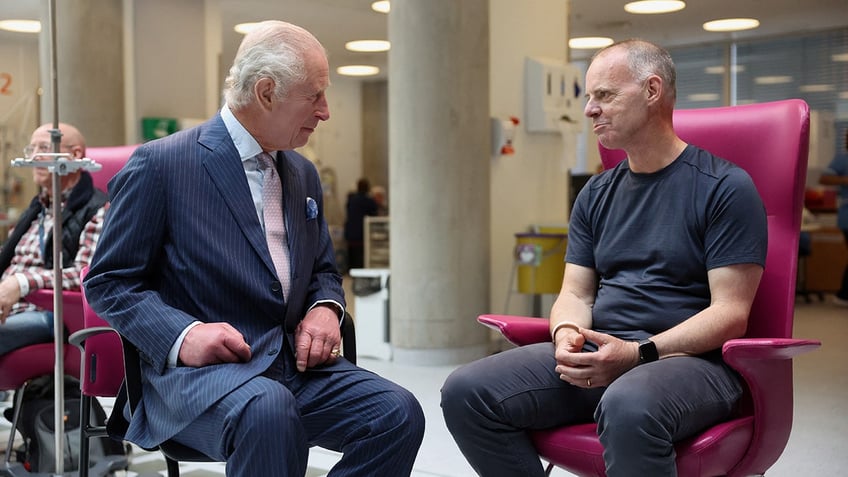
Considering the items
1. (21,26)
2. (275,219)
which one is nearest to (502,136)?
(275,219)

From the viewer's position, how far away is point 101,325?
2510mm

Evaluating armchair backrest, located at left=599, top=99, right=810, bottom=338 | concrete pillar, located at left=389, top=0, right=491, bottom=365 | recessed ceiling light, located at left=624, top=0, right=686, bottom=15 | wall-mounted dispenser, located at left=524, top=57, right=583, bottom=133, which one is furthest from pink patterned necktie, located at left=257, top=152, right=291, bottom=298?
recessed ceiling light, located at left=624, top=0, right=686, bottom=15

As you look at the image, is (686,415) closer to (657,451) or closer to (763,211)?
(657,451)

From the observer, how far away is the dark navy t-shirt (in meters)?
2.27

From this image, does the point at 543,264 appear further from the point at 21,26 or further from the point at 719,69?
the point at 719,69

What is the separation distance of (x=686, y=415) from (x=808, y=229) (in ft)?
25.3

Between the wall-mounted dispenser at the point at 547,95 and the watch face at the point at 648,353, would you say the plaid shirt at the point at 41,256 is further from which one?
the wall-mounted dispenser at the point at 547,95

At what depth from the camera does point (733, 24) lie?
1170 centimetres

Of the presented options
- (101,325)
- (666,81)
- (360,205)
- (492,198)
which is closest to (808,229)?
(492,198)

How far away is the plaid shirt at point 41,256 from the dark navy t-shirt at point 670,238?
1707 millimetres

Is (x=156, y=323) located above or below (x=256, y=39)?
below

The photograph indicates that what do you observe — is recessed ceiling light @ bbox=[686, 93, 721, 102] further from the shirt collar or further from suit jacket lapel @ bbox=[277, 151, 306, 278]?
the shirt collar

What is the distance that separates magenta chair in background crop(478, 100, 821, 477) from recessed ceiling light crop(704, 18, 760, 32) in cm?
959

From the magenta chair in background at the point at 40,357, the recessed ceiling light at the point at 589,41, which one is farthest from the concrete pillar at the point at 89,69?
the recessed ceiling light at the point at 589,41
